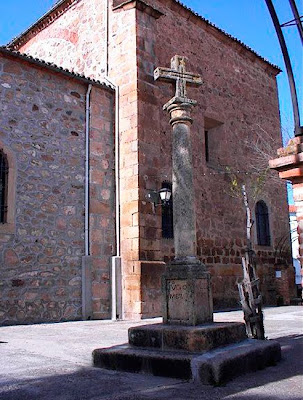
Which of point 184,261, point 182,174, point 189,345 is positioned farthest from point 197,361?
point 182,174

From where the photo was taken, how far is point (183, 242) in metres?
5.18

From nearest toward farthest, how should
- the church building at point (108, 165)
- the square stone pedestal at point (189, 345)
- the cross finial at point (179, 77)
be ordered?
the square stone pedestal at point (189, 345) → the cross finial at point (179, 77) → the church building at point (108, 165)

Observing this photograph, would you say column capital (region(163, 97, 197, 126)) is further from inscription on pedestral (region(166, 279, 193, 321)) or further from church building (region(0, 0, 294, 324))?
church building (region(0, 0, 294, 324))

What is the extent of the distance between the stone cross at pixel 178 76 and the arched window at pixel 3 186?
426cm

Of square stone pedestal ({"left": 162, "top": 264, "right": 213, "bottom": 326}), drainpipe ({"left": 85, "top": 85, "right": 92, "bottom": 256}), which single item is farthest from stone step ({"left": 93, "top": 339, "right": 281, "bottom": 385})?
drainpipe ({"left": 85, "top": 85, "right": 92, "bottom": 256})

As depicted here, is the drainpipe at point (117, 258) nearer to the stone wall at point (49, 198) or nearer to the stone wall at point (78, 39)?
the stone wall at point (49, 198)

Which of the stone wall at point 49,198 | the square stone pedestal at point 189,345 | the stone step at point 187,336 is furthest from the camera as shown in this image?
the stone wall at point 49,198

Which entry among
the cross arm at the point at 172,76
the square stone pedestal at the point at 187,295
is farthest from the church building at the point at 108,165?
the square stone pedestal at the point at 187,295

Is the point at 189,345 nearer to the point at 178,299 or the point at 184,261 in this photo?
the point at 178,299

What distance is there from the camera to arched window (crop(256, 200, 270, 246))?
1420 cm

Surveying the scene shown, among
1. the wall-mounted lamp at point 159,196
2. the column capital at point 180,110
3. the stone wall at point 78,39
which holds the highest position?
the stone wall at point 78,39

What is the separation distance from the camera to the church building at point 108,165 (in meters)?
8.77

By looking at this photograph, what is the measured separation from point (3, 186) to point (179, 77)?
454 cm

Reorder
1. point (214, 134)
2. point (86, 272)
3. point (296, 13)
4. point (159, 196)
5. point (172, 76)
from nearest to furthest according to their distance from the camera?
point (296, 13) < point (172, 76) < point (86, 272) < point (159, 196) < point (214, 134)
